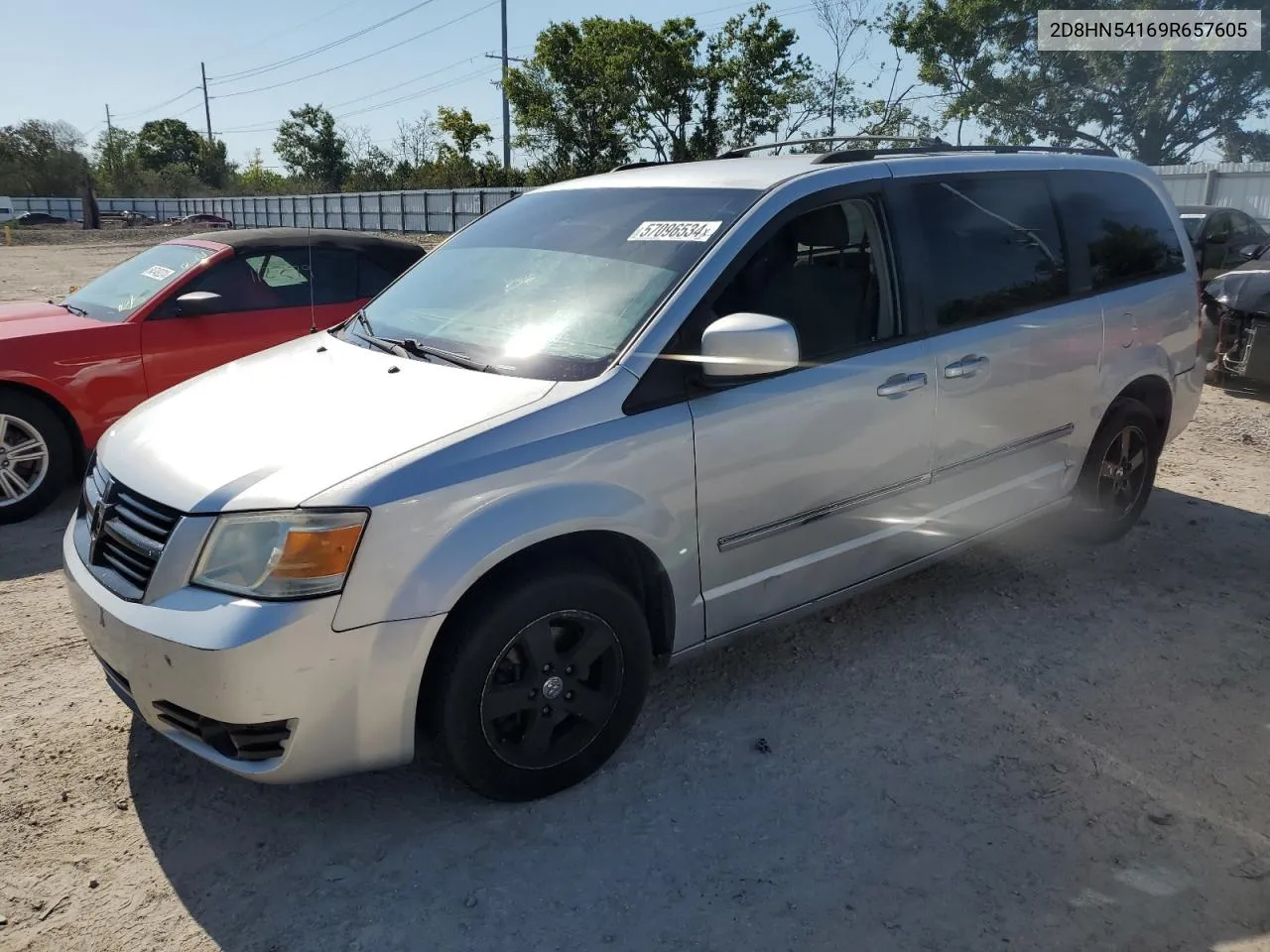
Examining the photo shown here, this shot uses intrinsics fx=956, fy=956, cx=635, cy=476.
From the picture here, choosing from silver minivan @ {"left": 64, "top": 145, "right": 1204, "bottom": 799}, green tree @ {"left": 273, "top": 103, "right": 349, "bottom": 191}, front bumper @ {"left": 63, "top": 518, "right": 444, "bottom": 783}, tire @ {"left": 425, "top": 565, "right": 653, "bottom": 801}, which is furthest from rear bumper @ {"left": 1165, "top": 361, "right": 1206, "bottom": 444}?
green tree @ {"left": 273, "top": 103, "right": 349, "bottom": 191}

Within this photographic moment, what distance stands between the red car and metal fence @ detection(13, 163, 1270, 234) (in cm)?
133

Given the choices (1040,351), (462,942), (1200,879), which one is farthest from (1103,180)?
(462,942)

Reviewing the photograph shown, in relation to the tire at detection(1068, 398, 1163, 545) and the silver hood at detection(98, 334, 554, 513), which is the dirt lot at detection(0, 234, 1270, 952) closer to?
the tire at detection(1068, 398, 1163, 545)

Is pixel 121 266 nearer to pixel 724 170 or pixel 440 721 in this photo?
pixel 724 170

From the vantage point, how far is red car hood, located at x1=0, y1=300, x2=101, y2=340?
562 centimetres

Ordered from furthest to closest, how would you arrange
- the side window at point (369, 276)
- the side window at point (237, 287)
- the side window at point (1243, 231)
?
the side window at point (1243, 231) < the side window at point (369, 276) < the side window at point (237, 287)

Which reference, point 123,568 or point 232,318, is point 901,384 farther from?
point 232,318

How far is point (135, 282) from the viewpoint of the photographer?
20.7 feet

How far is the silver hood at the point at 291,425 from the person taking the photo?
98.6 inches

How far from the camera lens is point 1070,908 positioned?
8.07 ft

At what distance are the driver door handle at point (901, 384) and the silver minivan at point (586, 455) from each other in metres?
0.02

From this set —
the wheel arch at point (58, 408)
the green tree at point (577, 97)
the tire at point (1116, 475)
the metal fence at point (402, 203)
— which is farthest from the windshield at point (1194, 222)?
the green tree at point (577, 97)

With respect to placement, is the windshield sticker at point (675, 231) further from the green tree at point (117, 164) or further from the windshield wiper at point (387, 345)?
the green tree at point (117, 164)

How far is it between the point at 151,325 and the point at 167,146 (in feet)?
290
